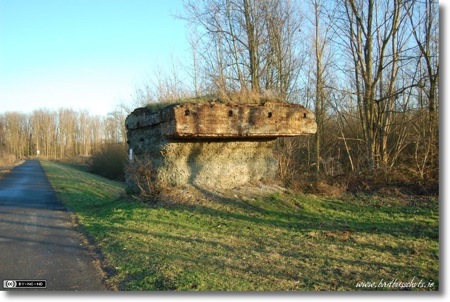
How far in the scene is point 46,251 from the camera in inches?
258

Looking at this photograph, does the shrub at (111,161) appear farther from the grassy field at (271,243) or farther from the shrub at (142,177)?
the grassy field at (271,243)

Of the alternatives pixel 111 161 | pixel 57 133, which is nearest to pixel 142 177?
pixel 111 161

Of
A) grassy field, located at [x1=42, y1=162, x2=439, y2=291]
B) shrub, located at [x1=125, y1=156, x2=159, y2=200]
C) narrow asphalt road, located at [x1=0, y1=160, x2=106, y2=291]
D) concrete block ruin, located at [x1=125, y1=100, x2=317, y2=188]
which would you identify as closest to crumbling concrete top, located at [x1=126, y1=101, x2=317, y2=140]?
concrete block ruin, located at [x1=125, y1=100, x2=317, y2=188]

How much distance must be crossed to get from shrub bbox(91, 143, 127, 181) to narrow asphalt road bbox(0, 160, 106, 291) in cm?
2023

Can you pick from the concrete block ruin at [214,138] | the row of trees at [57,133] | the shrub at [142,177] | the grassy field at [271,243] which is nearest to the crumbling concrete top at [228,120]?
the concrete block ruin at [214,138]

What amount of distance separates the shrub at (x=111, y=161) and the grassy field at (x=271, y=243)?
21.3 metres

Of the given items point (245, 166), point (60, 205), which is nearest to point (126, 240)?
point (245, 166)

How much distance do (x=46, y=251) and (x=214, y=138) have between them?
16.3ft

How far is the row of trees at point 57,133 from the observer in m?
35.0

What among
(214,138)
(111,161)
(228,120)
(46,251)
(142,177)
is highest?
(228,120)

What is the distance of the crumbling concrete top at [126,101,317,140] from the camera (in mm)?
9062

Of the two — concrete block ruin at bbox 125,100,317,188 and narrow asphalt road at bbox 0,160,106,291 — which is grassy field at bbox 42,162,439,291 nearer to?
narrow asphalt road at bbox 0,160,106,291

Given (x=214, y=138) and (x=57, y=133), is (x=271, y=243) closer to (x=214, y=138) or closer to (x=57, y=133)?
(x=214, y=138)

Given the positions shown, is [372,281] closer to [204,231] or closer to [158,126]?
[204,231]
